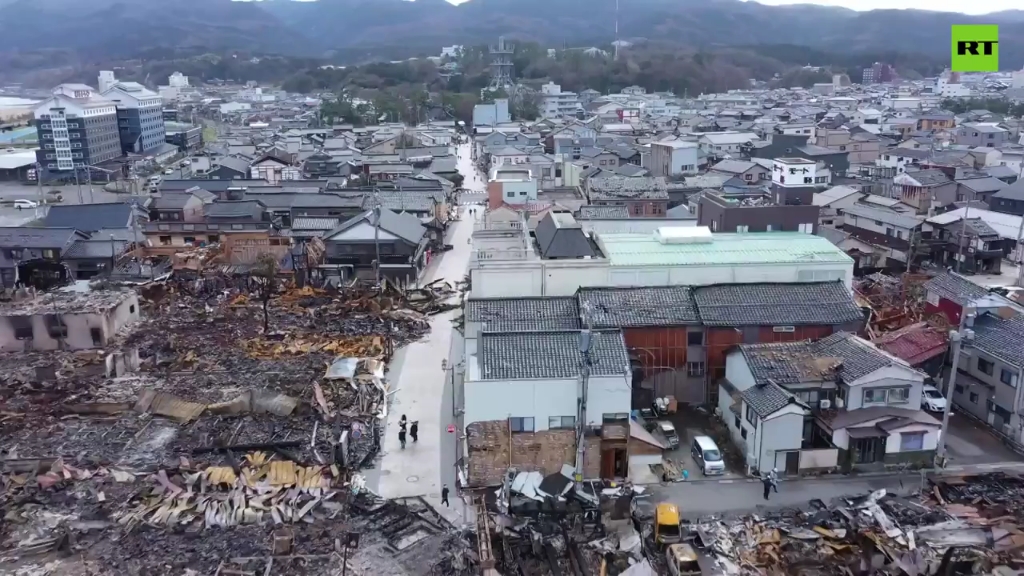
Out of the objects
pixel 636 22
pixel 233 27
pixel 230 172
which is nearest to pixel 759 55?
pixel 636 22

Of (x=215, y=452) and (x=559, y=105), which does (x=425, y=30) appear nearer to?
(x=559, y=105)

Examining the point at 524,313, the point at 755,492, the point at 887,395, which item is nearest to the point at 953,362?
the point at 887,395

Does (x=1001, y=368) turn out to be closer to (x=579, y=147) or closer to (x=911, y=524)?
(x=911, y=524)

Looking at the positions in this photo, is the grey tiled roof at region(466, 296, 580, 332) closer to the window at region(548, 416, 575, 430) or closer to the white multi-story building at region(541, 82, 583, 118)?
the window at region(548, 416, 575, 430)

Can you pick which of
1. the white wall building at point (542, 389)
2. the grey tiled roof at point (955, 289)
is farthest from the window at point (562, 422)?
the grey tiled roof at point (955, 289)

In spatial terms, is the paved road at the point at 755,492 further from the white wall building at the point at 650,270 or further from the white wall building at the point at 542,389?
the white wall building at the point at 650,270
